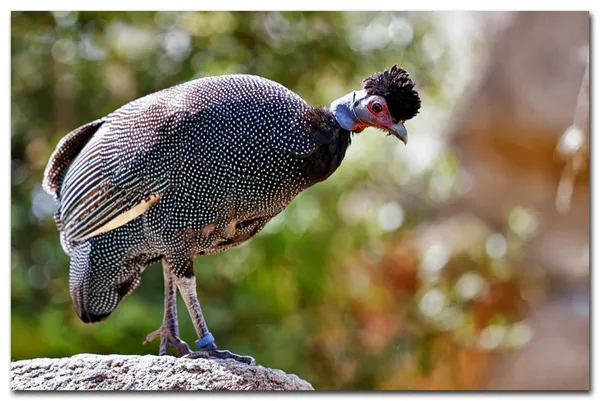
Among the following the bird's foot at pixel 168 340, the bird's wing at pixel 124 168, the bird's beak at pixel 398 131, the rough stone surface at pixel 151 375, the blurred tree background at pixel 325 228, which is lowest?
the rough stone surface at pixel 151 375

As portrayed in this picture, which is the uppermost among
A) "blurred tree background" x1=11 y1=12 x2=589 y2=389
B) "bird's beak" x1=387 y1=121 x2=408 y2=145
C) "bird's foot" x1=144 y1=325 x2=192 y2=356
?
"blurred tree background" x1=11 y1=12 x2=589 y2=389

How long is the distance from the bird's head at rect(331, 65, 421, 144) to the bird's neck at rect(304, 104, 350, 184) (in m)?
0.07

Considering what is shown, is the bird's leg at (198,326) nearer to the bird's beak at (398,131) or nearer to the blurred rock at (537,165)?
the bird's beak at (398,131)

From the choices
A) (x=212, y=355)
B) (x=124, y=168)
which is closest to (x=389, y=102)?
(x=124, y=168)

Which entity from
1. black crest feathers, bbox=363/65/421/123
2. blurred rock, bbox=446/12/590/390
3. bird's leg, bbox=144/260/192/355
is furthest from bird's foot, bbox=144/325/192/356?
blurred rock, bbox=446/12/590/390

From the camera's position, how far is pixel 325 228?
199 inches

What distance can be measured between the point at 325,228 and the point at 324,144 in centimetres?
275

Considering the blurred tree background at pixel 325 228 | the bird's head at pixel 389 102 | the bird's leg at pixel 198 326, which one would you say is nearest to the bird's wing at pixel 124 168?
the bird's leg at pixel 198 326

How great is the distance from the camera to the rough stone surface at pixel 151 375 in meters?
2.52

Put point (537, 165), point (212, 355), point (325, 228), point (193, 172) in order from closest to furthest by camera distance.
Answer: point (193, 172) < point (212, 355) < point (325, 228) < point (537, 165)

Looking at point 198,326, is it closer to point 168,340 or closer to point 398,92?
point 168,340

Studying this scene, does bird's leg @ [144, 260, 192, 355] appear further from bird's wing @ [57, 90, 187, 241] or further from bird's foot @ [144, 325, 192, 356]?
bird's wing @ [57, 90, 187, 241]

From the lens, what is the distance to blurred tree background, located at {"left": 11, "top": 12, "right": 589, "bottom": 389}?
4.05 m

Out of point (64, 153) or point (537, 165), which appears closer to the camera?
point (64, 153)
